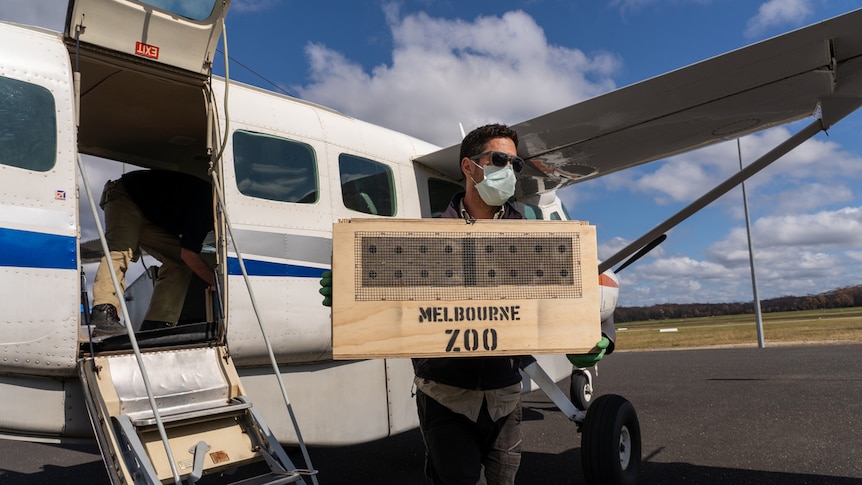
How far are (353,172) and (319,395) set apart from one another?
5.98 feet

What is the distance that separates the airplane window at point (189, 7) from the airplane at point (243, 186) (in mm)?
14

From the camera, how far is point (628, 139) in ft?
17.0

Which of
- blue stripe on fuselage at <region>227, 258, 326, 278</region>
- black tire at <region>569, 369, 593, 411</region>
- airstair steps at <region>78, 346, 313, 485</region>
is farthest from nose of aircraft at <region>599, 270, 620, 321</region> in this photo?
airstair steps at <region>78, 346, 313, 485</region>

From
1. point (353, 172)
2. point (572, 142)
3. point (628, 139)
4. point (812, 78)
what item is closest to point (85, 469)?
point (353, 172)

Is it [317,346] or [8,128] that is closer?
[8,128]

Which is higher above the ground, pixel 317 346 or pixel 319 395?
pixel 317 346

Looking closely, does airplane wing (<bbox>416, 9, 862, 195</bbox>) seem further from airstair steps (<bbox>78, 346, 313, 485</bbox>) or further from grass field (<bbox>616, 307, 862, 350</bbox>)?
grass field (<bbox>616, 307, 862, 350</bbox>)

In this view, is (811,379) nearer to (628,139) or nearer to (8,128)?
(628,139)

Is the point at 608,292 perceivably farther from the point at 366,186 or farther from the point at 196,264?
the point at 196,264

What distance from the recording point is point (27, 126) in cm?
329

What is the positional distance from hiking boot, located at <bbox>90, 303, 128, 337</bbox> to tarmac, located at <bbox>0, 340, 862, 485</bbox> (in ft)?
2.90

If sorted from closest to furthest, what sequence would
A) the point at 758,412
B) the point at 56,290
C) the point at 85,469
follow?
the point at 56,290
the point at 85,469
the point at 758,412

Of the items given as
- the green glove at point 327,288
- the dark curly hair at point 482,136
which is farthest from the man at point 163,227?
the dark curly hair at point 482,136

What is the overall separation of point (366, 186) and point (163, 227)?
1.91 meters
